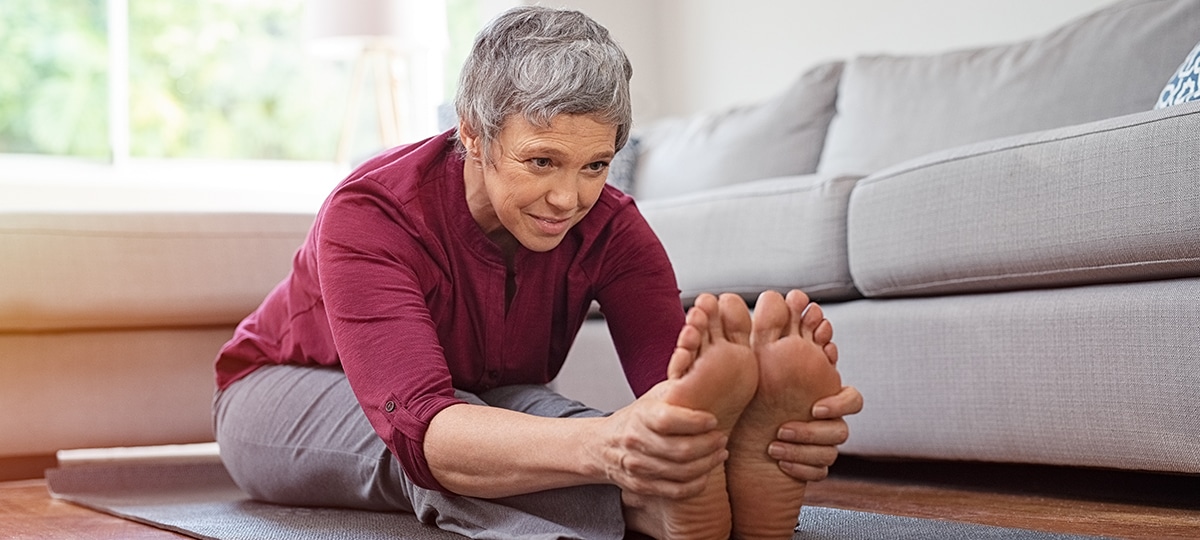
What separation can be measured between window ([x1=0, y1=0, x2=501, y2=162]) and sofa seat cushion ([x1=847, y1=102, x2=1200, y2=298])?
9.49 ft

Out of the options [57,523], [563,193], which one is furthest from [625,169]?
[563,193]

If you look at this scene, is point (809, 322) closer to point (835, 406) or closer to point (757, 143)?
point (835, 406)

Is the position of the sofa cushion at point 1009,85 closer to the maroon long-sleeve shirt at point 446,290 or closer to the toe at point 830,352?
the maroon long-sleeve shirt at point 446,290

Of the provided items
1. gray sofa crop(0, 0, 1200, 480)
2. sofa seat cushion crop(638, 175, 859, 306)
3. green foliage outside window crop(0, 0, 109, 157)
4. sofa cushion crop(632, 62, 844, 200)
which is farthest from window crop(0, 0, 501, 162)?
sofa seat cushion crop(638, 175, 859, 306)

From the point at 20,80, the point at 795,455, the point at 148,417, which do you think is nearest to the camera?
the point at 795,455

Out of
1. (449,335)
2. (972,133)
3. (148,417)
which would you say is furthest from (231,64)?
(449,335)

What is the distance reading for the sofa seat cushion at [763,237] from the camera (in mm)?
2035

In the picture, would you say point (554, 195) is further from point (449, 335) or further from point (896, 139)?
point (896, 139)

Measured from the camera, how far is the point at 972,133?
2482mm

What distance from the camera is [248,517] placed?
5.47 ft

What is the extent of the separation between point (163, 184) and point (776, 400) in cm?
389

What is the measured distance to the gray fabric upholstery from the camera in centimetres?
153

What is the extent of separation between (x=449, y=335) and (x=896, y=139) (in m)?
1.43

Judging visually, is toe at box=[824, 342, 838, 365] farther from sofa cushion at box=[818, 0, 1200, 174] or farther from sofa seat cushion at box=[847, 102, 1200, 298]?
sofa cushion at box=[818, 0, 1200, 174]
